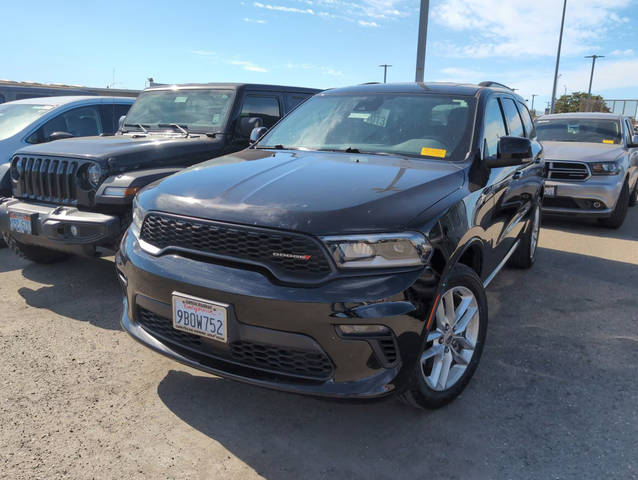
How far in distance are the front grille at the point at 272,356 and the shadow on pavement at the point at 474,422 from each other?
19 cm

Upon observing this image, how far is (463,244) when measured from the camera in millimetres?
2729

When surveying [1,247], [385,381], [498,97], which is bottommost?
[1,247]

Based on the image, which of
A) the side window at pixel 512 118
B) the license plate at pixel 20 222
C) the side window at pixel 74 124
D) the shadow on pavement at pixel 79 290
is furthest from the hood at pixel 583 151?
the license plate at pixel 20 222

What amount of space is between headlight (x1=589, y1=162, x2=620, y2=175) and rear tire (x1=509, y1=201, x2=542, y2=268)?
2.59 metres

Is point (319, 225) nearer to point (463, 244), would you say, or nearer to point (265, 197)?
point (265, 197)

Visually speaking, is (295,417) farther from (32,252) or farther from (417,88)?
(32,252)

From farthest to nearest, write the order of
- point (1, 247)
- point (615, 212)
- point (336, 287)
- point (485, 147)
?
point (615, 212)
point (1, 247)
point (485, 147)
point (336, 287)

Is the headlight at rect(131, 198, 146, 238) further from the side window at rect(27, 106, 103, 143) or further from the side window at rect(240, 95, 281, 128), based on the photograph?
the side window at rect(27, 106, 103, 143)

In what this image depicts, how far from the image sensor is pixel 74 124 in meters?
6.80

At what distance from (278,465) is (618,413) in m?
1.90

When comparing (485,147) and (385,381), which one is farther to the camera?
(485,147)

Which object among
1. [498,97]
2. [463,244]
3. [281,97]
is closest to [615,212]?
[498,97]

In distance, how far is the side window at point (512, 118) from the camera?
4.29 m

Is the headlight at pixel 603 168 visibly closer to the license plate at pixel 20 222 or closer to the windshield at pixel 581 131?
the windshield at pixel 581 131
